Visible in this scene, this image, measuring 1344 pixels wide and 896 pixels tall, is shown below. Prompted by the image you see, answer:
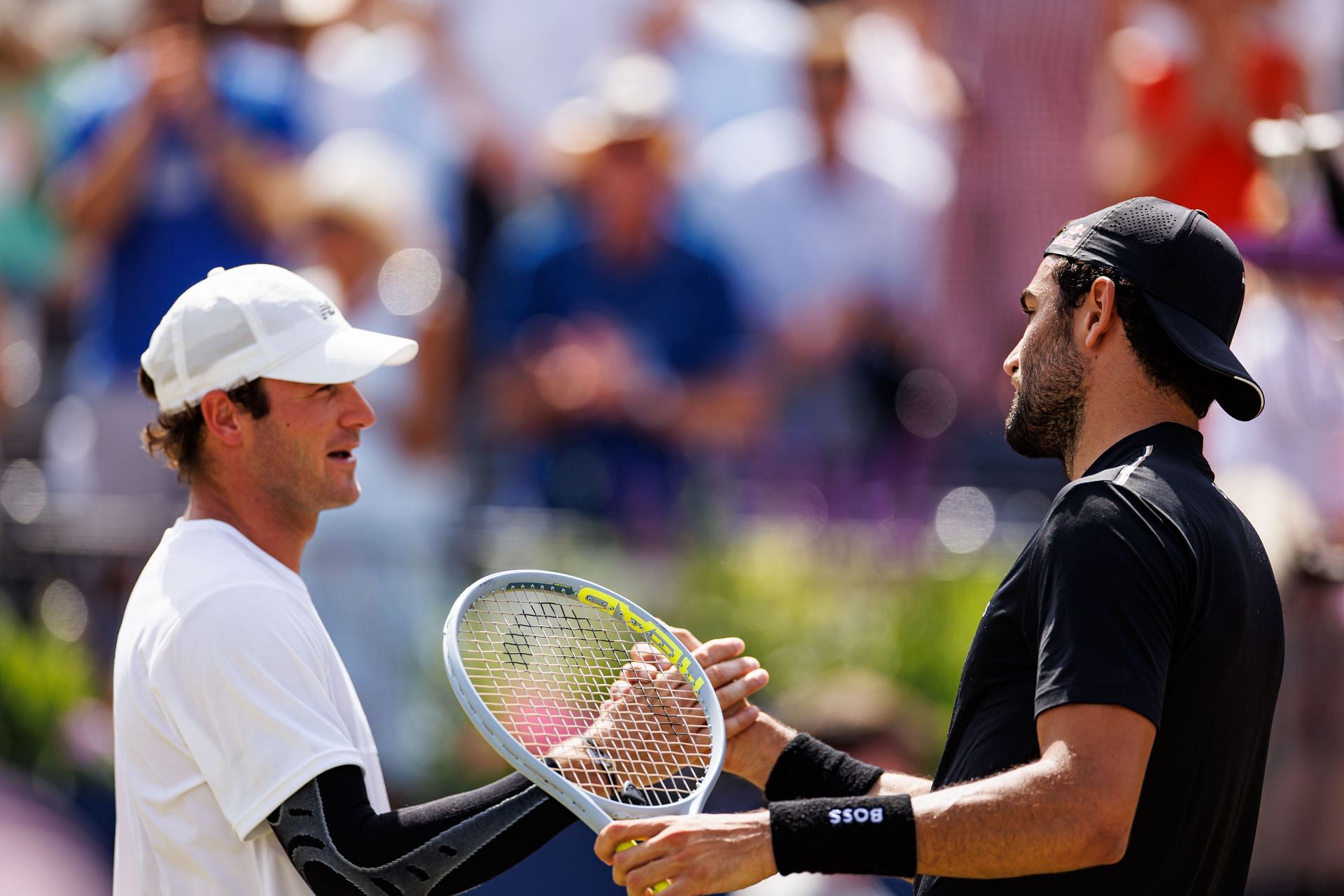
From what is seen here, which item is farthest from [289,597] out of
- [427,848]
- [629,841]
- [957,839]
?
[957,839]

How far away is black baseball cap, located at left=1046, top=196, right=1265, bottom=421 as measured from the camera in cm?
259

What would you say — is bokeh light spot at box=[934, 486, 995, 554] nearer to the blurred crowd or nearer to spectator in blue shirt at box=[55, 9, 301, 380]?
the blurred crowd

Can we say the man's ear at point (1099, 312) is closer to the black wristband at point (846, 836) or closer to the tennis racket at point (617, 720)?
the black wristband at point (846, 836)

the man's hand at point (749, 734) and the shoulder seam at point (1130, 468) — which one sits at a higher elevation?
the shoulder seam at point (1130, 468)

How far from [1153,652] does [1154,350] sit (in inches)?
21.4

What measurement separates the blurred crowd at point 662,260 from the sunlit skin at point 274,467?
2809mm

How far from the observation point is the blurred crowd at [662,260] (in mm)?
6035

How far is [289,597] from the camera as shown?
9.59ft

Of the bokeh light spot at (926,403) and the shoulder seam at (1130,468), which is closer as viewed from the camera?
the shoulder seam at (1130,468)

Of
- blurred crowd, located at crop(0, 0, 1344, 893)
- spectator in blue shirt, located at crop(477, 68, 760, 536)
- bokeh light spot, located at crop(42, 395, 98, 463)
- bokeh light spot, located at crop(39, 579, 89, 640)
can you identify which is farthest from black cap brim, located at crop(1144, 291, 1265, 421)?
bokeh light spot, located at crop(42, 395, 98, 463)

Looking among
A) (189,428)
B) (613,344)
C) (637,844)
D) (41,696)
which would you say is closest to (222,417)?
(189,428)

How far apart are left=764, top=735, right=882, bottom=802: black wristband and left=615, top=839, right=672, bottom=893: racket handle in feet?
1.83

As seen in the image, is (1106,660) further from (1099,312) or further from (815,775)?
→ (815,775)

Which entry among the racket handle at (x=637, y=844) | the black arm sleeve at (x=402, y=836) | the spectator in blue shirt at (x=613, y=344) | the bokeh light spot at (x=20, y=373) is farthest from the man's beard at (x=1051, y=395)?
the bokeh light spot at (x=20, y=373)
